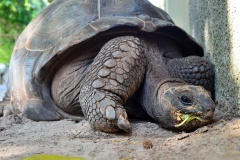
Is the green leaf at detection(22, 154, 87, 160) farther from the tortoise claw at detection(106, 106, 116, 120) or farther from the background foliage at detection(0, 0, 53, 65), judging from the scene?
the background foliage at detection(0, 0, 53, 65)

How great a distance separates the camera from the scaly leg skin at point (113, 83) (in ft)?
6.89

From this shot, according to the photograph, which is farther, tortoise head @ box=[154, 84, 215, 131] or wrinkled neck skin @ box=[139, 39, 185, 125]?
wrinkled neck skin @ box=[139, 39, 185, 125]

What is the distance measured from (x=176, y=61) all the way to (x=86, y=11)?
0.86m

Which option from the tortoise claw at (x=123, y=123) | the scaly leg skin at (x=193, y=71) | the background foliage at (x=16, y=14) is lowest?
the tortoise claw at (x=123, y=123)

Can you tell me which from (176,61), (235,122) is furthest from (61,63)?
(235,122)

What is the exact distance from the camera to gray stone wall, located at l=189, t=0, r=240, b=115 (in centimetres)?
220

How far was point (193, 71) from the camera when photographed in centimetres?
278

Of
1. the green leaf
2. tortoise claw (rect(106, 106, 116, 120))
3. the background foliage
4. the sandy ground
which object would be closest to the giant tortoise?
tortoise claw (rect(106, 106, 116, 120))

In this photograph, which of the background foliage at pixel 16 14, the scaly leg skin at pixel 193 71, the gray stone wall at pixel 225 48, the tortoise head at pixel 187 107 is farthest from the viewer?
the background foliage at pixel 16 14

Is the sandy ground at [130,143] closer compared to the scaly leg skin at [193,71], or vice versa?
the sandy ground at [130,143]

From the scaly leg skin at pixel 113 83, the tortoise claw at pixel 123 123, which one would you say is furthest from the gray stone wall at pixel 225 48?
the tortoise claw at pixel 123 123

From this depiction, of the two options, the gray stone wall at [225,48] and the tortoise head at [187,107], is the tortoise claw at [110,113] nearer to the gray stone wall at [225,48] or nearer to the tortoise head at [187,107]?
the tortoise head at [187,107]

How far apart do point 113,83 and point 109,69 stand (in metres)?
0.10

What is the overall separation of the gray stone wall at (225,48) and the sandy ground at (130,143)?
0.32 m
